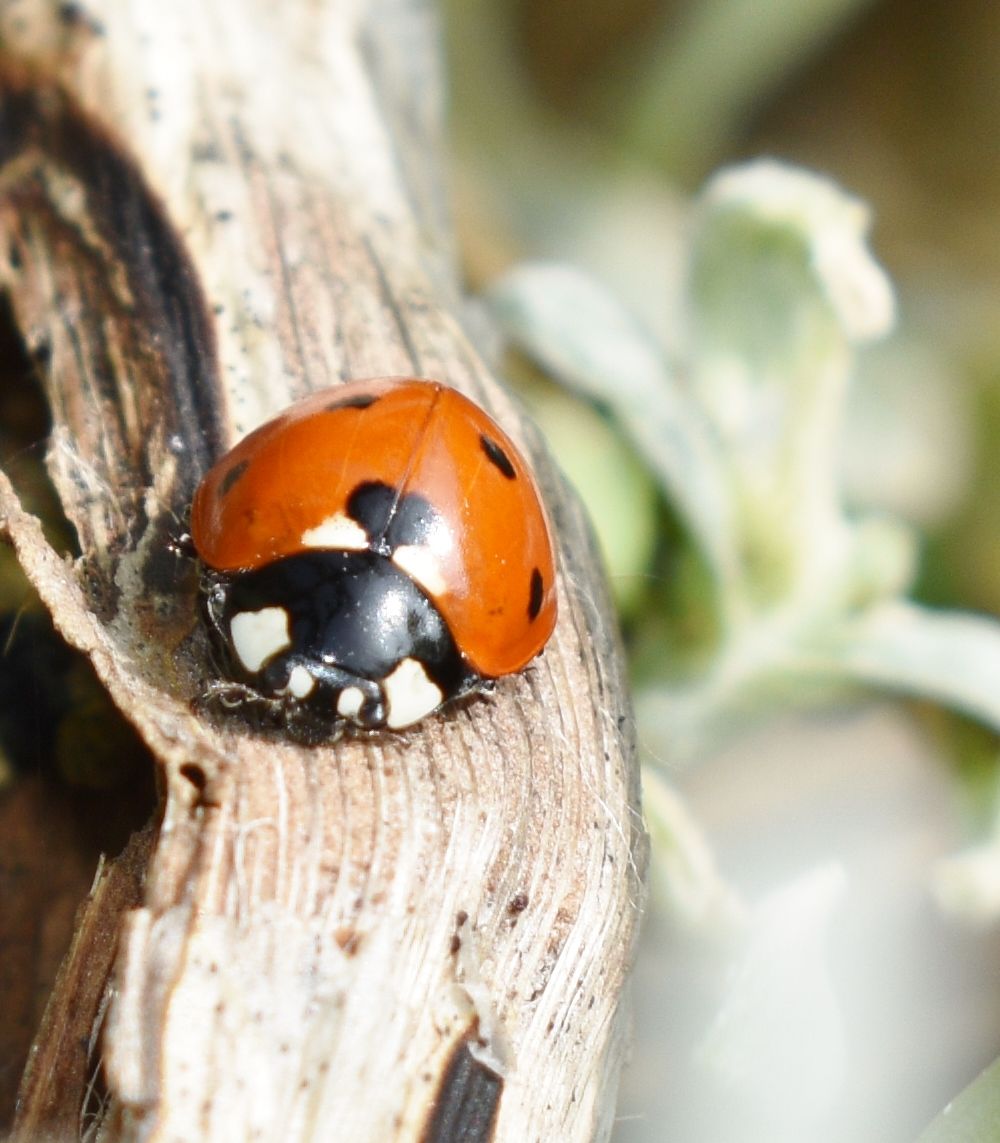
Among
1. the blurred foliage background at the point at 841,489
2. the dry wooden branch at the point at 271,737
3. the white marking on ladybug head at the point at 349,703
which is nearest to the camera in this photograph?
the dry wooden branch at the point at 271,737

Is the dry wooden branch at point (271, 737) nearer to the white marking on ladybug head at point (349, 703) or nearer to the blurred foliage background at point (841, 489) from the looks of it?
the white marking on ladybug head at point (349, 703)

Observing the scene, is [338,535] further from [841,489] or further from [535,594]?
[841,489]

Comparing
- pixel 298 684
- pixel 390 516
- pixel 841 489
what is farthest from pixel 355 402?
pixel 841 489

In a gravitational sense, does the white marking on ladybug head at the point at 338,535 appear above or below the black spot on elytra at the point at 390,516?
below

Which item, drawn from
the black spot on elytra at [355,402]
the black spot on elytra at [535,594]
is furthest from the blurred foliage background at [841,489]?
the black spot on elytra at [355,402]

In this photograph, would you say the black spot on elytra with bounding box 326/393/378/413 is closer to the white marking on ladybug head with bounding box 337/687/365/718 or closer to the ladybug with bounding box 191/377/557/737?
the ladybug with bounding box 191/377/557/737

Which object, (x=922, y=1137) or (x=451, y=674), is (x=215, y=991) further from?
(x=922, y=1137)
